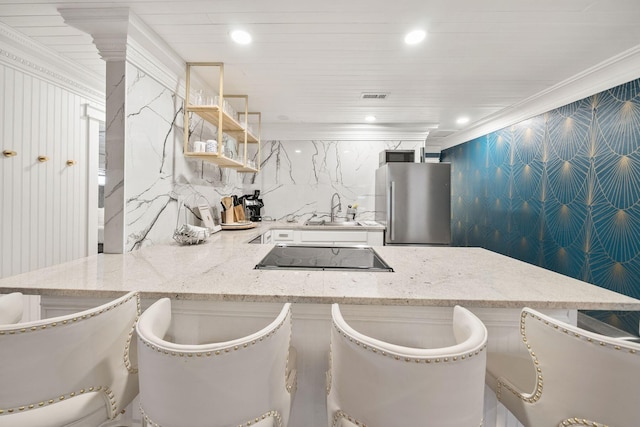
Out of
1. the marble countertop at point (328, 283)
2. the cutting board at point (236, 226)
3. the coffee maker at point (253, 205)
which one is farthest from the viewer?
the coffee maker at point (253, 205)

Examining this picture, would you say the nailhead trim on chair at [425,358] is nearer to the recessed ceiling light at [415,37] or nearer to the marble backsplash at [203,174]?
the marble backsplash at [203,174]

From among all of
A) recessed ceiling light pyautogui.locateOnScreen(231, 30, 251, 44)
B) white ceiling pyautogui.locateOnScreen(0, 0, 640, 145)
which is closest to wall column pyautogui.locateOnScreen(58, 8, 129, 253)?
white ceiling pyautogui.locateOnScreen(0, 0, 640, 145)

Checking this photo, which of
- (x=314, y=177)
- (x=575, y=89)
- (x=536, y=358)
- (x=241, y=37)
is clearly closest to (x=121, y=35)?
(x=241, y=37)

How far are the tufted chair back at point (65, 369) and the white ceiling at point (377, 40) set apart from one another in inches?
64.2

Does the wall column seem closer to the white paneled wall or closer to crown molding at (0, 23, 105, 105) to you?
crown molding at (0, 23, 105, 105)

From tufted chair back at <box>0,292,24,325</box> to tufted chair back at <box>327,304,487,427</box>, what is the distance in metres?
1.03

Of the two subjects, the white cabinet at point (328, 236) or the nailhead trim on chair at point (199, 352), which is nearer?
the nailhead trim on chair at point (199, 352)

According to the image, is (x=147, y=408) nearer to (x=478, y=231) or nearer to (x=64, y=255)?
(x=64, y=255)

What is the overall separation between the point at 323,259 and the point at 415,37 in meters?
1.54

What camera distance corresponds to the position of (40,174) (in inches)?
89.8

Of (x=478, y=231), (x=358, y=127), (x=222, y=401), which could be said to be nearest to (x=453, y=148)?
(x=478, y=231)

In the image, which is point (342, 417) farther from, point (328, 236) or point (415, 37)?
point (328, 236)

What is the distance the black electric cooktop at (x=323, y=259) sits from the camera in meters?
1.36

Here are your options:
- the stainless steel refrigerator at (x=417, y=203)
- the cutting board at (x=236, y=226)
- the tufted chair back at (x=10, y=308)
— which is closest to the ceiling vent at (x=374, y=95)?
the stainless steel refrigerator at (x=417, y=203)
